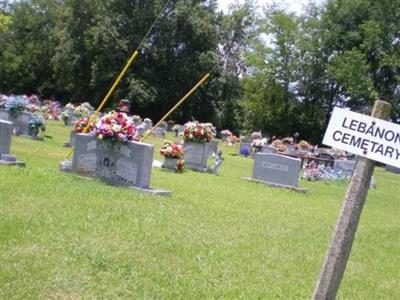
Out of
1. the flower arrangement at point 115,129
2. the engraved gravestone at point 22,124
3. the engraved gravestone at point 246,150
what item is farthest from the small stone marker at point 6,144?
the engraved gravestone at point 246,150

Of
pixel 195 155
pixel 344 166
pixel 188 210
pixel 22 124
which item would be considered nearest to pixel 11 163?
pixel 188 210

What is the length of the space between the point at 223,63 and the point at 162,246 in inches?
2232

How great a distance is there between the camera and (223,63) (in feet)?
204

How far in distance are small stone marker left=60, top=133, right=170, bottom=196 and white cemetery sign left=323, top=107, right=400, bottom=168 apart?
6.69m

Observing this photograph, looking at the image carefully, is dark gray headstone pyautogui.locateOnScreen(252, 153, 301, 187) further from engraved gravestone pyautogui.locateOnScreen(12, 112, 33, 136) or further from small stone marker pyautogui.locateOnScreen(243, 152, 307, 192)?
engraved gravestone pyautogui.locateOnScreen(12, 112, 33, 136)

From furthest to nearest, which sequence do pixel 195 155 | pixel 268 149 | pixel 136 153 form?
1. pixel 268 149
2. pixel 195 155
3. pixel 136 153

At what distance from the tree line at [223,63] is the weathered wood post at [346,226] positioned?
150 ft

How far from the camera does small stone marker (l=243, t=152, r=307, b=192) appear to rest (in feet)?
52.1

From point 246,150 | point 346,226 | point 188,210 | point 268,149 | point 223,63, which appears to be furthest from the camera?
point 223,63

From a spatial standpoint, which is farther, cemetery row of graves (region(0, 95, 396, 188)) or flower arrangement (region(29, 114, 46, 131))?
flower arrangement (region(29, 114, 46, 131))

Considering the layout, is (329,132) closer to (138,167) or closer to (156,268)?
(156,268)

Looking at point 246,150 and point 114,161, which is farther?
point 246,150

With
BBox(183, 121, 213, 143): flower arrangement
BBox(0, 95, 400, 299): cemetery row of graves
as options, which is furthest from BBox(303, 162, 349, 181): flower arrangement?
BBox(183, 121, 213, 143): flower arrangement

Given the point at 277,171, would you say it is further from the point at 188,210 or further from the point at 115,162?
the point at 188,210
